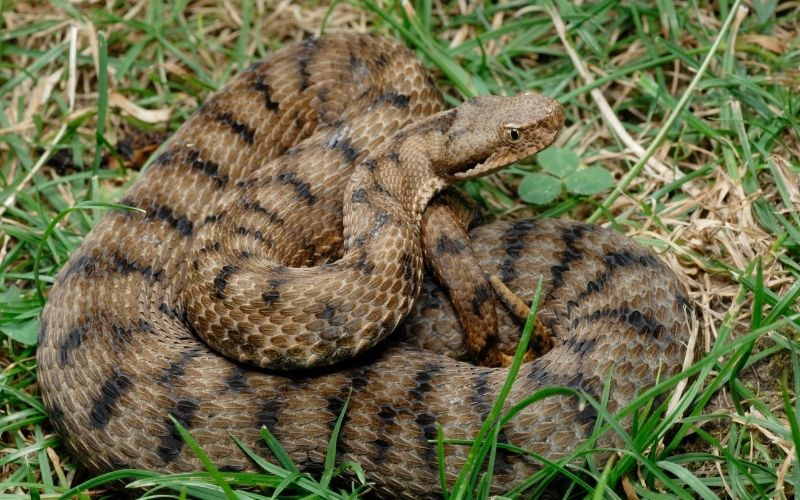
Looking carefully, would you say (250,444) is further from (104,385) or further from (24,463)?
(24,463)

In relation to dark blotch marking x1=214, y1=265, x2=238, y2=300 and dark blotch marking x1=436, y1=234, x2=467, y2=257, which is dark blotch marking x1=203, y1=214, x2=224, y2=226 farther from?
dark blotch marking x1=436, y1=234, x2=467, y2=257

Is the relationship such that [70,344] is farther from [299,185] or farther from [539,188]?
[539,188]

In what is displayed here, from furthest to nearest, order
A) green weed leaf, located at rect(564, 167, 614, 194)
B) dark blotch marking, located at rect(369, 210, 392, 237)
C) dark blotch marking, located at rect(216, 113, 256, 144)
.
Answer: dark blotch marking, located at rect(216, 113, 256, 144) < green weed leaf, located at rect(564, 167, 614, 194) < dark blotch marking, located at rect(369, 210, 392, 237)

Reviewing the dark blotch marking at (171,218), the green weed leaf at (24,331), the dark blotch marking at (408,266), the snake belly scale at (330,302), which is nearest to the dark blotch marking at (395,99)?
the snake belly scale at (330,302)

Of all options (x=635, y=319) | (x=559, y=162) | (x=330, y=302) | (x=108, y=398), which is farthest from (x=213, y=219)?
(x=635, y=319)

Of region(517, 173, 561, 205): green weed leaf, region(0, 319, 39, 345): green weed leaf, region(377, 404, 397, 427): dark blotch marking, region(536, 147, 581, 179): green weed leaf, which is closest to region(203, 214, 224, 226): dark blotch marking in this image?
region(0, 319, 39, 345): green weed leaf

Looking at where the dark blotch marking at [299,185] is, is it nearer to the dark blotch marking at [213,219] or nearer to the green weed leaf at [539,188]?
the dark blotch marking at [213,219]

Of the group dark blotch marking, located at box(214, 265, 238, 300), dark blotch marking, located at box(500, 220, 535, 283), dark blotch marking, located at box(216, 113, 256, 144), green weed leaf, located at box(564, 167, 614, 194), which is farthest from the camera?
dark blotch marking, located at box(216, 113, 256, 144)
